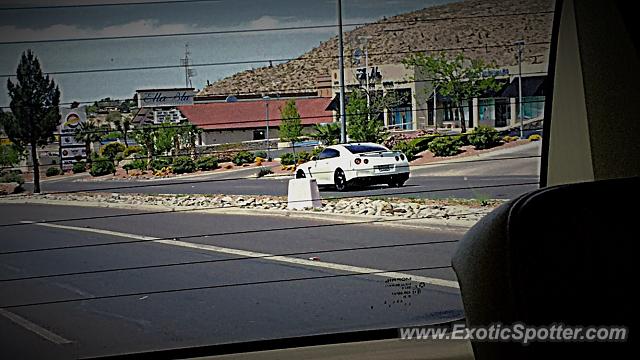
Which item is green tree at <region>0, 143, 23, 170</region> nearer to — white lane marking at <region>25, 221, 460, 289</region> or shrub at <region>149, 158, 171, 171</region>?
white lane marking at <region>25, 221, 460, 289</region>

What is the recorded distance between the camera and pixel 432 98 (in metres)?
4.10

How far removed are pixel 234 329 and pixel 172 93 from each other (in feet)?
3.77

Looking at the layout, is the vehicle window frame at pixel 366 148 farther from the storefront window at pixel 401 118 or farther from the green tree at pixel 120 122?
the green tree at pixel 120 122

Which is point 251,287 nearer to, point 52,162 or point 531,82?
point 52,162

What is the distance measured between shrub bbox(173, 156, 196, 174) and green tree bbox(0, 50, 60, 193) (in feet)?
1.84

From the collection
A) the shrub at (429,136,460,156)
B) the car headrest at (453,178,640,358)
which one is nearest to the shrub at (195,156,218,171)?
the shrub at (429,136,460,156)

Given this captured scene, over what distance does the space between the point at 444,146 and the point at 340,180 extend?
0.57 metres

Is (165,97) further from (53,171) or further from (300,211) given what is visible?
(300,211)

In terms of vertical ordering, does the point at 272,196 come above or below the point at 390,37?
below

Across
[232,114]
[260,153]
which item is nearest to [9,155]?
[232,114]

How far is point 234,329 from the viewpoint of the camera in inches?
152

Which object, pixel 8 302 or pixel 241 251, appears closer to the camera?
pixel 8 302

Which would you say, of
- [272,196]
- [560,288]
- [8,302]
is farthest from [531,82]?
[560,288]

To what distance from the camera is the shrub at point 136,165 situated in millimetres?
3766
